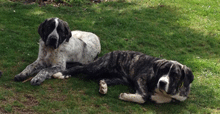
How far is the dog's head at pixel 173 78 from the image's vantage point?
496 cm

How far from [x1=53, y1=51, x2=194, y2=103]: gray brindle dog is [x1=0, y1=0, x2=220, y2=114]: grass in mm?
189

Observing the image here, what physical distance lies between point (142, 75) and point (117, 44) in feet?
10.5

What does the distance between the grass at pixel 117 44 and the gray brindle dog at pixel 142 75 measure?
0.19 meters

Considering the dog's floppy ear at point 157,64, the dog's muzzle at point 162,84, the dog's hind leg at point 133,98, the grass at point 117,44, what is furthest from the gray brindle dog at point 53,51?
the dog's muzzle at point 162,84

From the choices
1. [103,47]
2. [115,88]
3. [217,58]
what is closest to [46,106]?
[115,88]

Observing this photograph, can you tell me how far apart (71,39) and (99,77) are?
120cm

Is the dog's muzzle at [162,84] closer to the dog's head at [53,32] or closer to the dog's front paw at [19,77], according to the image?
the dog's head at [53,32]

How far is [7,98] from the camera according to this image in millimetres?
4859

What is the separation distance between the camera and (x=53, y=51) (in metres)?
6.14

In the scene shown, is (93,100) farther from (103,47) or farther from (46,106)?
(103,47)

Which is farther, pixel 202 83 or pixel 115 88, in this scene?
pixel 202 83

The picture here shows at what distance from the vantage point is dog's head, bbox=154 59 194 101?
4957 mm

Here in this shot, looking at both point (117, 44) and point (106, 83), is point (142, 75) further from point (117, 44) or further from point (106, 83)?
point (117, 44)

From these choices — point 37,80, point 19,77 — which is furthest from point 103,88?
point 19,77
